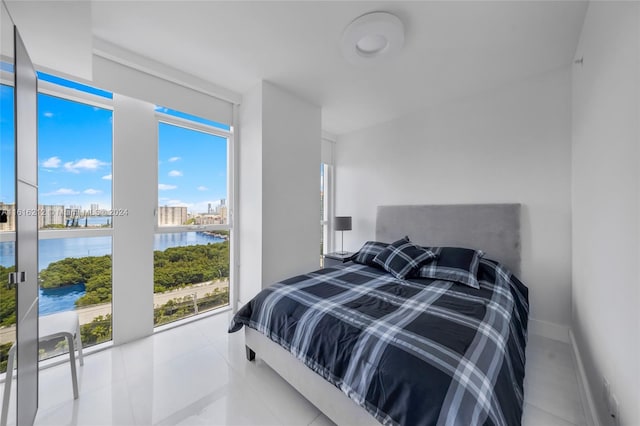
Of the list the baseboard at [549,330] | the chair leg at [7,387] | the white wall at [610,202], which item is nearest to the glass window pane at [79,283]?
the chair leg at [7,387]

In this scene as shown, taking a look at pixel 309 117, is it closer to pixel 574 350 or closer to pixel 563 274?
pixel 563 274

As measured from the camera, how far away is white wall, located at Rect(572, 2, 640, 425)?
0.97m

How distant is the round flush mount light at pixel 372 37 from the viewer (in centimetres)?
171

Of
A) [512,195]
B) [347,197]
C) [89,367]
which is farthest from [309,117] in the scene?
[89,367]

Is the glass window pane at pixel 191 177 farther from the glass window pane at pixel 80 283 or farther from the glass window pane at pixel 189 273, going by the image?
the glass window pane at pixel 80 283

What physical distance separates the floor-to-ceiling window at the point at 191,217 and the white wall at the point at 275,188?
273mm

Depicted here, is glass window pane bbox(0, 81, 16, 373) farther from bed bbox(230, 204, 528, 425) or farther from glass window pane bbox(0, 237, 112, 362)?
bed bbox(230, 204, 528, 425)

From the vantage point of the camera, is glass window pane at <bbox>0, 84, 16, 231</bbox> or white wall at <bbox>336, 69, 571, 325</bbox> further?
white wall at <bbox>336, 69, 571, 325</bbox>

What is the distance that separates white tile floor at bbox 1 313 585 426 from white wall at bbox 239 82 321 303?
2.88 feet

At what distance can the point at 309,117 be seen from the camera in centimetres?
309

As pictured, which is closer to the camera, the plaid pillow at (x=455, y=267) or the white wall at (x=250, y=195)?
the plaid pillow at (x=455, y=267)

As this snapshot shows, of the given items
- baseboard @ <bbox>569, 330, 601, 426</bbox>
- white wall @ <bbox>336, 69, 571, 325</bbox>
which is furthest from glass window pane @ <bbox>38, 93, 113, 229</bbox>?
baseboard @ <bbox>569, 330, 601, 426</bbox>

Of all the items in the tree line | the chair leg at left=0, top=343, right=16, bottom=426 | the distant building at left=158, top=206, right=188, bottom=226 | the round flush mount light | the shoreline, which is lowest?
the shoreline

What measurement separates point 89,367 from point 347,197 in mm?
3436
